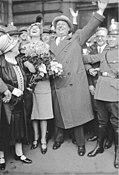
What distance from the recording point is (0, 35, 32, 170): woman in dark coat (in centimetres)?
304

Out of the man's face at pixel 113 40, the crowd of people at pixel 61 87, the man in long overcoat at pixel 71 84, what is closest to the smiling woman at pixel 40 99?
the crowd of people at pixel 61 87

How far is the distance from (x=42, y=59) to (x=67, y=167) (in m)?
1.30

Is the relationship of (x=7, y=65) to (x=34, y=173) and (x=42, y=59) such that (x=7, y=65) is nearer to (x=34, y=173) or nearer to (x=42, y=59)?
(x=42, y=59)

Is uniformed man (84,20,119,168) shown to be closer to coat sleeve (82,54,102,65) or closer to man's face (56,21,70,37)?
coat sleeve (82,54,102,65)

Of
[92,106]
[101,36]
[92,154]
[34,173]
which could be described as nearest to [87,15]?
[101,36]

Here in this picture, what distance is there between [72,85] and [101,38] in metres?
0.77

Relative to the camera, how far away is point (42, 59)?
323 centimetres

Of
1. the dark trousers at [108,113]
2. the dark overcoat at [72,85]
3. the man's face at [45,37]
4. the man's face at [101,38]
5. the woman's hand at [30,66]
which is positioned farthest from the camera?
the man's face at [45,37]

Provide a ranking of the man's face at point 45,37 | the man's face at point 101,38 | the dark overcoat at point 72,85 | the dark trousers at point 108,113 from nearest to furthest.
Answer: the dark trousers at point 108,113 < the dark overcoat at point 72,85 < the man's face at point 101,38 < the man's face at point 45,37

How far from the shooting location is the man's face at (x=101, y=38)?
3.62m

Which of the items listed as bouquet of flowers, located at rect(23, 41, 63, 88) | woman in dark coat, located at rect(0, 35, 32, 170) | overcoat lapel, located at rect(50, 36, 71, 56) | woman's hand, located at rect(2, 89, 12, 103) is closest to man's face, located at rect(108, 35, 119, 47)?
overcoat lapel, located at rect(50, 36, 71, 56)

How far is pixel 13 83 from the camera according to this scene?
3076 mm

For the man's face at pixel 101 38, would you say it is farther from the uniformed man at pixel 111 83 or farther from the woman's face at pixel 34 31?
the woman's face at pixel 34 31

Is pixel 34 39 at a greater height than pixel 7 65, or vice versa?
pixel 34 39
